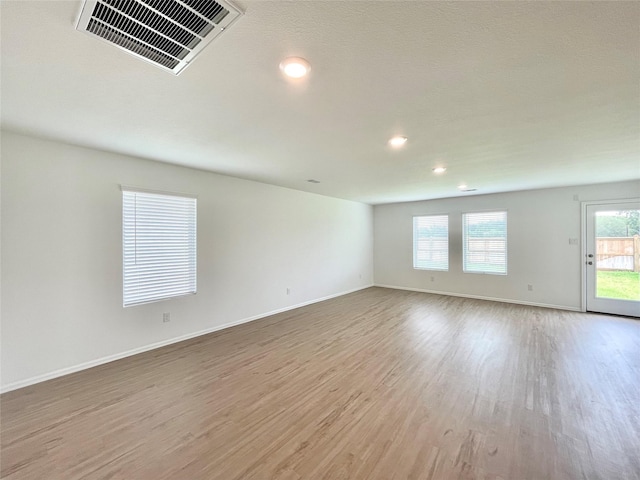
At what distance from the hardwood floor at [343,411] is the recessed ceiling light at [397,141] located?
2.50 meters

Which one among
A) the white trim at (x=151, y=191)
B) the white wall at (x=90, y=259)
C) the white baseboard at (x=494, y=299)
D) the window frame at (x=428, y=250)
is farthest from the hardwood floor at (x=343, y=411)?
the window frame at (x=428, y=250)

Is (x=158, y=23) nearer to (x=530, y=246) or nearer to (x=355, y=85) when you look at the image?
(x=355, y=85)

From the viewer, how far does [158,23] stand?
133 centimetres

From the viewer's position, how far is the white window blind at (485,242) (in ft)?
20.1

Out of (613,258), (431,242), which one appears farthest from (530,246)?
(431,242)

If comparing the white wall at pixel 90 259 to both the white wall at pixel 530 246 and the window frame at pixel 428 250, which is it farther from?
the white wall at pixel 530 246

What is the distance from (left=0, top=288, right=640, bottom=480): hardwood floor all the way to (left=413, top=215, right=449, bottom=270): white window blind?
10.5 feet

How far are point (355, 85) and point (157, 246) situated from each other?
3254 mm

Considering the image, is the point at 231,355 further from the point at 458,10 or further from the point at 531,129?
the point at 531,129

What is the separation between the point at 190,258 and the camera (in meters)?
4.03

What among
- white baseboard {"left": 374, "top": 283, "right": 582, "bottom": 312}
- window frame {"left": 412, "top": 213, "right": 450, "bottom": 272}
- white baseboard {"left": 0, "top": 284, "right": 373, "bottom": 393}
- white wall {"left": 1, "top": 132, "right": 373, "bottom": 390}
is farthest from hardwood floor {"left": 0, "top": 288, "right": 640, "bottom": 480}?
window frame {"left": 412, "top": 213, "right": 450, "bottom": 272}

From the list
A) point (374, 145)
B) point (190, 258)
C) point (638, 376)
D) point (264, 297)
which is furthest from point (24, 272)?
point (638, 376)

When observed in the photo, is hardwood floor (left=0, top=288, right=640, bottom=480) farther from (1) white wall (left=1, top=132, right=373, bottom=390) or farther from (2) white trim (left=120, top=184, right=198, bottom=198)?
(2) white trim (left=120, top=184, right=198, bottom=198)

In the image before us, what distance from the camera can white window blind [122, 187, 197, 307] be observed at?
3396 mm
